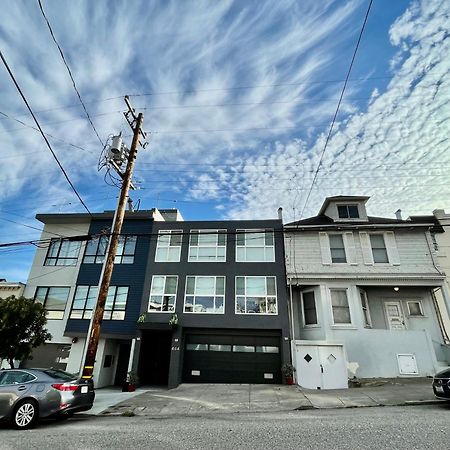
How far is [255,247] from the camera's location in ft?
59.2

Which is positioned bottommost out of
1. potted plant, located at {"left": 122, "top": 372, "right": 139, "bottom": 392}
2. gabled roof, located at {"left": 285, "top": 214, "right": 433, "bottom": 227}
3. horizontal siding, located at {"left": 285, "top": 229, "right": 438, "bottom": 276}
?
potted plant, located at {"left": 122, "top": 372, "right": 139, "bottom": 392}

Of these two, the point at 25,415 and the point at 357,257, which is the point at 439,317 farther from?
the point at 25,415

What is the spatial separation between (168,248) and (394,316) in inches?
537

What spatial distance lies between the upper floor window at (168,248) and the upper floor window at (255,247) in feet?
12.3

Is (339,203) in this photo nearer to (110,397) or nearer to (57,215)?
(110,397)

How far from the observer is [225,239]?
18.5 meters

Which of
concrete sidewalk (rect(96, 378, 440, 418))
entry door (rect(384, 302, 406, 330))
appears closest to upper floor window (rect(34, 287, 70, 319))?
concrete sidewalk (rect(96, 378, 440, 418))

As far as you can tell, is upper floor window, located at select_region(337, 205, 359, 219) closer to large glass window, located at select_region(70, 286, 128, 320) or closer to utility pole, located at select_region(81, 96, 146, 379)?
utility pole, located at select_region(81, 96, 146, 379)

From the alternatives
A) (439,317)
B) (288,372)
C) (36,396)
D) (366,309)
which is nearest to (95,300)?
(36,396)

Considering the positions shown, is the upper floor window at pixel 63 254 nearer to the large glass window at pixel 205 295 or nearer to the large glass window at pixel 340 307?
the large glass window at pixel 205 295

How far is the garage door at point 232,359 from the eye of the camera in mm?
15617

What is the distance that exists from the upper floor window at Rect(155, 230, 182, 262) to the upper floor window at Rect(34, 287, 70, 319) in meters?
6.26

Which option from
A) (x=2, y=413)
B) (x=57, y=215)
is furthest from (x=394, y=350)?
(x=57, y=215)

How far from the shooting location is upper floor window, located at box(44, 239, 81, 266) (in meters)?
19.6
